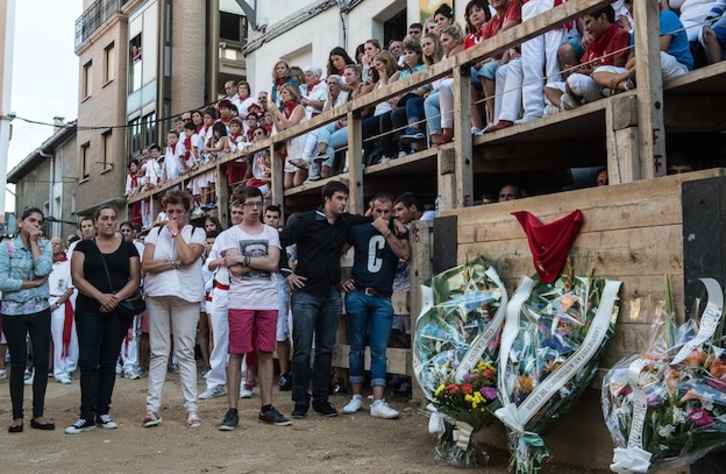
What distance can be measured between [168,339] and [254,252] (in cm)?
106

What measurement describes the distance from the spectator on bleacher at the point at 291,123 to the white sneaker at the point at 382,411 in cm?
425

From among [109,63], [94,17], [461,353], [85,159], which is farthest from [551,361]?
[94,17]

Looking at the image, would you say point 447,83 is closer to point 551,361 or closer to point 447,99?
point 447,99

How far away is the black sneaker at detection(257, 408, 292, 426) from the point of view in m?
6.92

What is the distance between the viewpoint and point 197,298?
710 centimetres

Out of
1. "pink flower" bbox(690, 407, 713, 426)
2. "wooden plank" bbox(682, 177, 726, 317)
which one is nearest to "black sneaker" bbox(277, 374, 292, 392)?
"wooden plank" bbox(682, 177, 726, 317)

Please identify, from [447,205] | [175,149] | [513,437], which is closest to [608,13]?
[447,205]

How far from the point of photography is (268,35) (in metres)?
18.6

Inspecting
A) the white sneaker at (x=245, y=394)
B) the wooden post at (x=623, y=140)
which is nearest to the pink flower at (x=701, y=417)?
the wooden post at (x=623, y=140)

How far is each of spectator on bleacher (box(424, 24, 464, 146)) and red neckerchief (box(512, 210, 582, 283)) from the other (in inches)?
111

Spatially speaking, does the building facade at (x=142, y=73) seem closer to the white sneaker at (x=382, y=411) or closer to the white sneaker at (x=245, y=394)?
the white sneaker at (x=245, y=394)

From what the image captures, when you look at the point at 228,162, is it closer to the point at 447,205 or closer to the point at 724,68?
the point at 447,205

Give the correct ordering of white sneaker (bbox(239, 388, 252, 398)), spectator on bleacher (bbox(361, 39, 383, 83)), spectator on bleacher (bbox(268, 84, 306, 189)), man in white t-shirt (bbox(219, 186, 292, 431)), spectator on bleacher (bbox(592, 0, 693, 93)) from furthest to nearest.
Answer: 1. spectator on bleacher (bbox(268, 84, 306, 189))
2. spectator on bleacher (bbox(361, 39, 383, 83))
3. white sneaker (bbox(239, 388, 252, 398))
4. man in white t-shirt (bbox(219, 186, 292, 431))
5. spectator on bleacher (bbox(592, 0, 693, 93))

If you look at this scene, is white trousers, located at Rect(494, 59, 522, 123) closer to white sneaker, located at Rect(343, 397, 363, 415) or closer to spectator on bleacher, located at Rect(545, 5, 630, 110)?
spectator on bleacher, located at Rect(545, 5, 630, 110)
